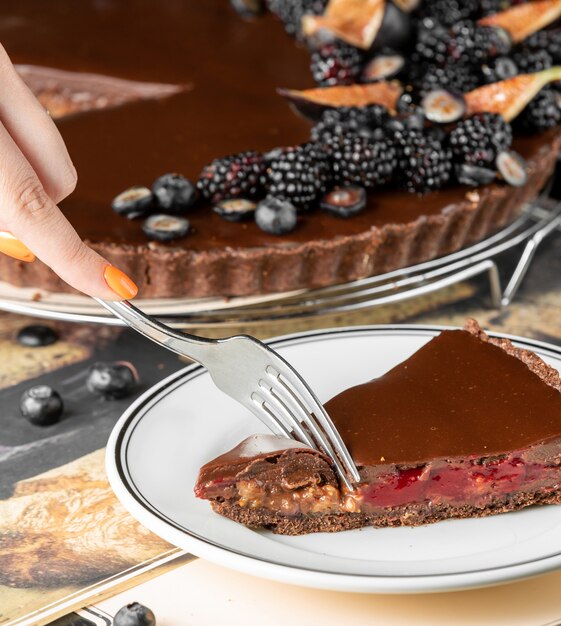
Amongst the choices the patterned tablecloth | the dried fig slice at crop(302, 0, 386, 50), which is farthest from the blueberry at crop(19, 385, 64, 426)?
the dried fig slice at crop(302, 0, 386, 50)

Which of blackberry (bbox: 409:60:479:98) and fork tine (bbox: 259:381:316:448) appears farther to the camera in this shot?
blackberry (bbox: 409:60:479:98)

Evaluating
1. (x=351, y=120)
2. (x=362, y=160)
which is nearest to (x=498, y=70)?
(x=351, y=120)

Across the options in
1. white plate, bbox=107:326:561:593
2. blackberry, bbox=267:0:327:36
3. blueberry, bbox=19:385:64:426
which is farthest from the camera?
blackberry, bbox=267:0:327:36

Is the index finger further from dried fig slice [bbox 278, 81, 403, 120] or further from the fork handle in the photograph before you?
dried fig slice [bbox 278, 81, 403, 120]

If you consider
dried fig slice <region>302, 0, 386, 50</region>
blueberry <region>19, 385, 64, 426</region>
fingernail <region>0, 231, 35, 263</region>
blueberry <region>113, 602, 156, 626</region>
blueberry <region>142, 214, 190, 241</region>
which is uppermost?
dried fig slice <region>302, 0, 386, 50</region>

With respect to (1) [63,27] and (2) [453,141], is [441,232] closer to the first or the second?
(2) [453,141]

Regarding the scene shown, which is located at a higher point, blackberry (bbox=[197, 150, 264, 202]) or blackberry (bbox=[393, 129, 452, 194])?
blackberry (bbox=[393, 129, 452, 194])

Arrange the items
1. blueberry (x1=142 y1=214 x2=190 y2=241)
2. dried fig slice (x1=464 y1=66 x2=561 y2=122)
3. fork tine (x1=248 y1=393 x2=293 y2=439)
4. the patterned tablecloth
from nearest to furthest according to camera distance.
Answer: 1. the patterned tablecloth
2. fork tine (x1=248 y1=393 x2=293 y2=439)
3. blueberry (x1=142 y1=214 x2=190 y2=241)
4. dried fig slice (x1=464 y1=66 x2=561 y2=122)
